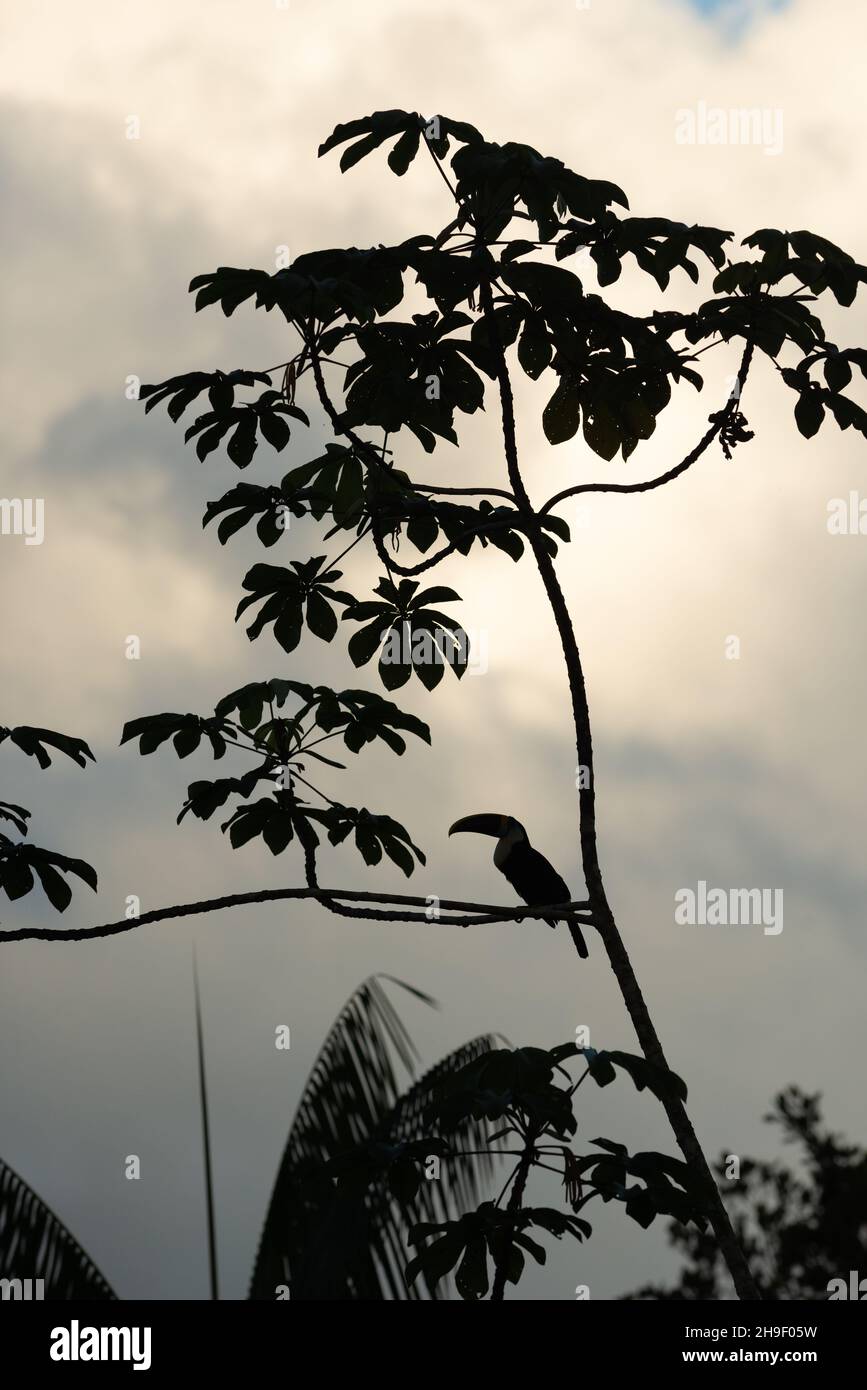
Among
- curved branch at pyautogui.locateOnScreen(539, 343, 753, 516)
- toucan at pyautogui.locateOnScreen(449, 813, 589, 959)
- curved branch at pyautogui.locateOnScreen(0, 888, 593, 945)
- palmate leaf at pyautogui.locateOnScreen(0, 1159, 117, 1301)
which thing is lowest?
palmate leaf at pyautogui.locateOnScreen(0, 1159, 117, 1301)

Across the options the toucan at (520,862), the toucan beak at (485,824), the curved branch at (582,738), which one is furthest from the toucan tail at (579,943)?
the curved branch at (582,738)

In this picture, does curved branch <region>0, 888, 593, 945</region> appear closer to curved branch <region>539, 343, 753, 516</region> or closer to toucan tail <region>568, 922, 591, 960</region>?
curved branch <region>539, 343, 753, 516</region>

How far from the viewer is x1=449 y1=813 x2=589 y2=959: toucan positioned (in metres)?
6.84

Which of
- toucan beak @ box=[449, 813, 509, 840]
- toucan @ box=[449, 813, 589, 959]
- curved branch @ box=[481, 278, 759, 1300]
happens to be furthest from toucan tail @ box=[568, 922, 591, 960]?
curved branch @ box=[481, 278, 759, 1300]

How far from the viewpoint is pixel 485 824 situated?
6.89 m

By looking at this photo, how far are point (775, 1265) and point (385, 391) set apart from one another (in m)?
15.9

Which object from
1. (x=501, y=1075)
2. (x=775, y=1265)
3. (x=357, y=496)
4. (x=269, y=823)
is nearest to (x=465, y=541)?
(x=357, y=496)

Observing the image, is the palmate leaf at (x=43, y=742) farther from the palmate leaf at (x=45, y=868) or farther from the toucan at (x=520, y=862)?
the toucan at (x=520, y=862)

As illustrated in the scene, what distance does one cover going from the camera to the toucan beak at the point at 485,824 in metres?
6.76

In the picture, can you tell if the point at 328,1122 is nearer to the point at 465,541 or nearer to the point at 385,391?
the point at 465,541

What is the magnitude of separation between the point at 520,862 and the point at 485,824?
0.25 m
